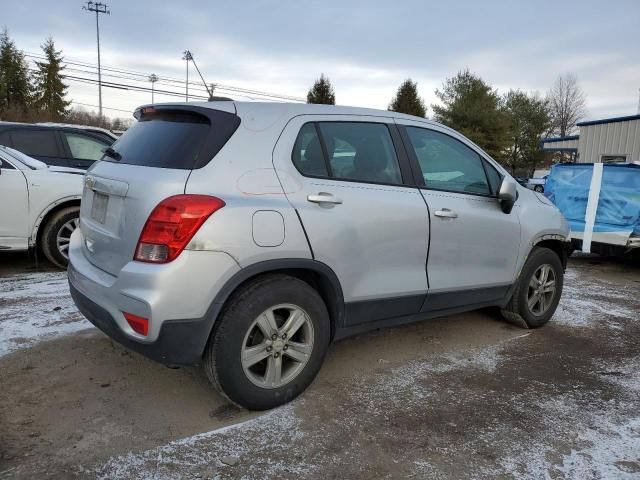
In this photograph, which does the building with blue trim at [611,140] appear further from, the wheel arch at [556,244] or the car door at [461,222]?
the car door at [461,222]

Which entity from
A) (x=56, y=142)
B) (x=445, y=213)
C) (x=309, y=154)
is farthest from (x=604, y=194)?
(x=56, y=142)

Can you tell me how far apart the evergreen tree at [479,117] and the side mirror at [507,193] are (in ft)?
108

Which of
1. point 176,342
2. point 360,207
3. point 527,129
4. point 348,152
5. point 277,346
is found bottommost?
point 277,346

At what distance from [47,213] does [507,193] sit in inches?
196

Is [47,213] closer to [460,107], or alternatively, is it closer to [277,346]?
[277,346]

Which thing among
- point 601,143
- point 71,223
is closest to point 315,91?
point 601,143

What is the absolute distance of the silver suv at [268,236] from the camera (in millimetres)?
2531

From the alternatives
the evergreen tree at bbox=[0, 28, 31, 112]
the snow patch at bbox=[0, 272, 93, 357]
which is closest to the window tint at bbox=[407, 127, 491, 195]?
the snow patch at bbox=[0, 272, 93, 357]

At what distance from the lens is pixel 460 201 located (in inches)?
145

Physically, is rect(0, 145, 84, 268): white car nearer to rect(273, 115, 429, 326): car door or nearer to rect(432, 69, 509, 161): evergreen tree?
rect(273, 115, 429, 326): car door

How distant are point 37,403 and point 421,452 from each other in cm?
215

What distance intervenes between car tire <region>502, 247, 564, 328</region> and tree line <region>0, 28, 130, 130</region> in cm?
4213

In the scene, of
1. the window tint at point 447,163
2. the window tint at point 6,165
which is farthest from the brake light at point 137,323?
the window tint at point 6,165

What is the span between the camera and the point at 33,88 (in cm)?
4697
